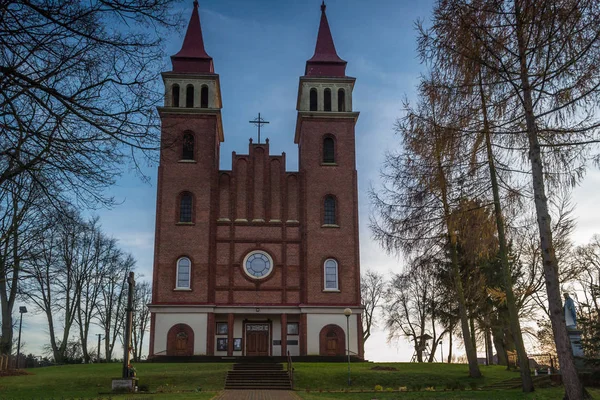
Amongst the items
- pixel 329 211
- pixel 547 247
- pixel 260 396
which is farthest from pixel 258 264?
pixel 547 247

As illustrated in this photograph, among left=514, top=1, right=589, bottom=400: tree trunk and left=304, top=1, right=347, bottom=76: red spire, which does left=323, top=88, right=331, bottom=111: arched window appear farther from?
left=514, top=1, right=589, bottom=400: tree trunk

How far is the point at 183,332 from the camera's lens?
3334 cm

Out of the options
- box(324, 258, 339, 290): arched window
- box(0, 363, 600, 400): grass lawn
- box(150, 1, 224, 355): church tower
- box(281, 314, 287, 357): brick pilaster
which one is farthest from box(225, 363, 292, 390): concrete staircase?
box(324, 258, 339, 290): arched window

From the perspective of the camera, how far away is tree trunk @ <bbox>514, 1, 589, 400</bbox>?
36.9 ft

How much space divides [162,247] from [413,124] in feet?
66.9

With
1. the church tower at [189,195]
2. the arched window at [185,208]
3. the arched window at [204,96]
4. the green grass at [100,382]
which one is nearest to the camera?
the green grass at [100,382]

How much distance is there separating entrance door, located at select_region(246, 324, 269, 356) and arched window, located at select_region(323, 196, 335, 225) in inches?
271

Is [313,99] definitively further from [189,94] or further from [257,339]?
[257,339]

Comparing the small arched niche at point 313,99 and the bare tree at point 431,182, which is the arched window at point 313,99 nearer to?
the small arched niche at point 313,99

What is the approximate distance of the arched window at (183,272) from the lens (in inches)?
1347

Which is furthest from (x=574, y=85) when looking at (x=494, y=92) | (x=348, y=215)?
(x=348, y=215)

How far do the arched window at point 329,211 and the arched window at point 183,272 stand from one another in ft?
26.6

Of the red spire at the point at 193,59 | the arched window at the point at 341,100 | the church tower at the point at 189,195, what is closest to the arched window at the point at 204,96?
the church tower at the point at 189,195

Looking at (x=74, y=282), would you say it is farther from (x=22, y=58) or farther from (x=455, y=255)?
(x=22, y=58)
